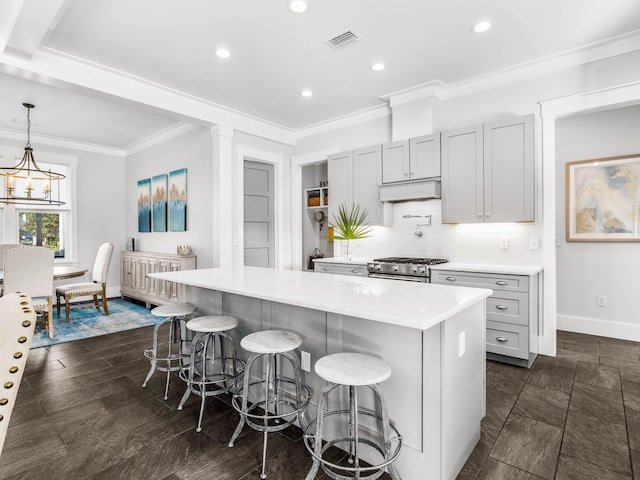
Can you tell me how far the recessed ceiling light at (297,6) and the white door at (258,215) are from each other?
9.86 ft

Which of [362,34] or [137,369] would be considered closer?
[362,34]

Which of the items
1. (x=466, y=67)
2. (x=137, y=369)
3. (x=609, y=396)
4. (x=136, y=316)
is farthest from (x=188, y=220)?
(x=609, y=396)

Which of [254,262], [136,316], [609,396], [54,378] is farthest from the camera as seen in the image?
[254,262]

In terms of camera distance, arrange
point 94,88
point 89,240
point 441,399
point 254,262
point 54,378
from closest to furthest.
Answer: point 441,399 < point 54,378 < point 94,88 < point 254,262 < point 89,240

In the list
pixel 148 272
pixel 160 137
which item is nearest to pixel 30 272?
pixel 148 272

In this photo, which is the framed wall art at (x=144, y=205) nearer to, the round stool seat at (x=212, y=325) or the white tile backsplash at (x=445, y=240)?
the white tile backsplash at (x=445, y=240)

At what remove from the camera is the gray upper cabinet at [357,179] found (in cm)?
443

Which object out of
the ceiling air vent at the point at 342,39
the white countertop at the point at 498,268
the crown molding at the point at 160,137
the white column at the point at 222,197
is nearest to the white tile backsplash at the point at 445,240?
the white countertop at the point at 498,268

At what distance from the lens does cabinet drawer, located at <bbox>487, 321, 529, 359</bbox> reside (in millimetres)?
3133

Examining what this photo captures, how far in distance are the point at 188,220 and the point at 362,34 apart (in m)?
3.69

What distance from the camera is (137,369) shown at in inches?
127

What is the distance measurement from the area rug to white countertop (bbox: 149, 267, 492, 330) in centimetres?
228

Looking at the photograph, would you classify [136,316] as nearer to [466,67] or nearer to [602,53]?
[466,67]

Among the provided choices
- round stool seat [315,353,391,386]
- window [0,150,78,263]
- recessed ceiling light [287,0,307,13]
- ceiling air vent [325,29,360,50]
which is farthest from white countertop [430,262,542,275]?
window [0,150,78,263]
